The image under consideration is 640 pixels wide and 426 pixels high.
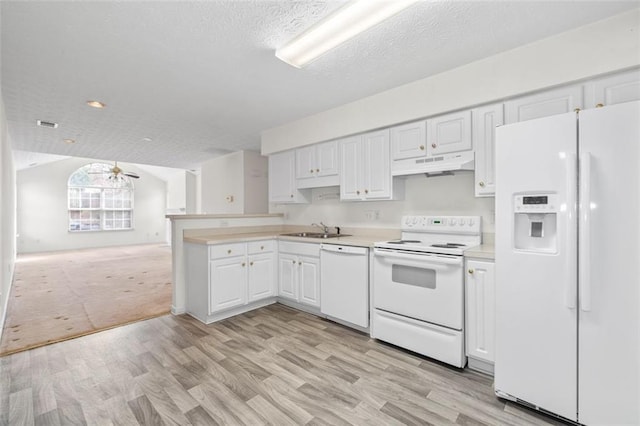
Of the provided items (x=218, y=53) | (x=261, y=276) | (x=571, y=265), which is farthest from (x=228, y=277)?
(x=571, y=265)

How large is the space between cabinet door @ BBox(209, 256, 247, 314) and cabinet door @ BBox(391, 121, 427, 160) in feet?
6.97

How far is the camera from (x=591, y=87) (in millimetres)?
1925

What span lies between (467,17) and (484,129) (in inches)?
34.5

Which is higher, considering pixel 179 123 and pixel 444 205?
pixel 179 123

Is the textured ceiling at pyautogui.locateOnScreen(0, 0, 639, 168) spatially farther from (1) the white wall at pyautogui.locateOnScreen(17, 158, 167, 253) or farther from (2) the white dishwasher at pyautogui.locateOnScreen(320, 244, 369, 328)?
(1) the white wall at pyautogui.locateOnScreen(17, 158, 167, 253)

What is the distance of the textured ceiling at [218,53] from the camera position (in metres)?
1.74

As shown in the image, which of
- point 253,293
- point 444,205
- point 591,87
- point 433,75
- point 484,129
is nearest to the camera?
point 591,87

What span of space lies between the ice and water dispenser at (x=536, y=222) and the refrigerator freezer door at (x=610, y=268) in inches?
6.0

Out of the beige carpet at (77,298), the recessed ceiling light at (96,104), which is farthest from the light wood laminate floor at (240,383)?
the recessed ceiling light at (96,104)

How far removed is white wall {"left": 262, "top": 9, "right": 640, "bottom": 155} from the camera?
181 centimetres

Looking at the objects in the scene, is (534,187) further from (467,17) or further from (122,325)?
(122,325)

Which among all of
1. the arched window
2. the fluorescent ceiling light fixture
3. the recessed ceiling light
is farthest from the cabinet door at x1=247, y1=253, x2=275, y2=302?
the arched window

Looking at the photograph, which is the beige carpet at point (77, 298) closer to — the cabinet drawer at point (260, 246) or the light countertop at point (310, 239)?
the light countertop at point (310, 239)

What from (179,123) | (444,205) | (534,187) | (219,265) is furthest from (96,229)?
(534,187)
